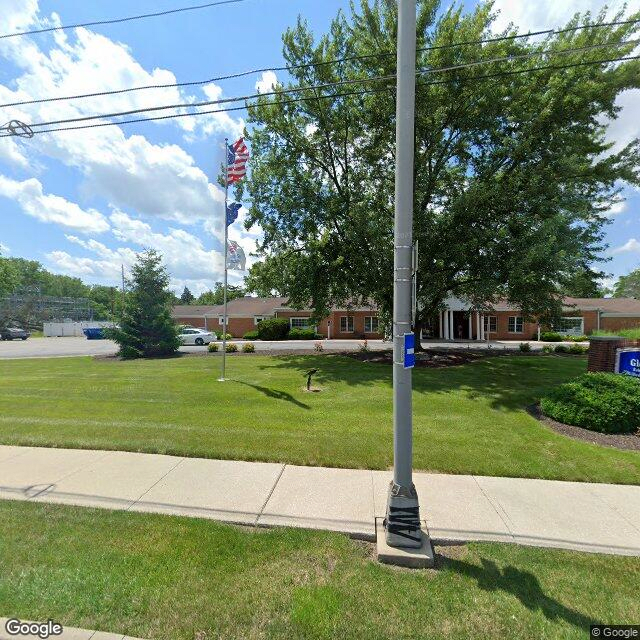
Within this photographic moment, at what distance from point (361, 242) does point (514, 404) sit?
8.41 meters

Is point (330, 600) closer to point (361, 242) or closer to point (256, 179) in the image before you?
point (361, 242)

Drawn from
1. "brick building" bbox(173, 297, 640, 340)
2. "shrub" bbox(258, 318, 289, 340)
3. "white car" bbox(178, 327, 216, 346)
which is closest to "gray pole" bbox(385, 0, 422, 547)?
"brick building" bbox(173, 297, 640, 340)

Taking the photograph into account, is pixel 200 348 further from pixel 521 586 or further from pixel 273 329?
pixel 521 586

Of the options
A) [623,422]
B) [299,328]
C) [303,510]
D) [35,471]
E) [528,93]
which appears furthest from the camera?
[299,328]

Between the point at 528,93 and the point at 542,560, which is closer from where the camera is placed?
the point at 542,560

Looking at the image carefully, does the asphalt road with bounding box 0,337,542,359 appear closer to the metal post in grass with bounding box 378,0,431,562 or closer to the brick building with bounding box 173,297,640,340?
the brick building with bounding box 173,297,640,340

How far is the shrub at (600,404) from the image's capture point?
6.74 meters

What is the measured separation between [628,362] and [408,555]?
828 centimetres

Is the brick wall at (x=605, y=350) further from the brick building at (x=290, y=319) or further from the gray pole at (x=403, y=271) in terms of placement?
the brick building at (x=290, y=319)

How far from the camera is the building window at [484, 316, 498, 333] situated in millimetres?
34688

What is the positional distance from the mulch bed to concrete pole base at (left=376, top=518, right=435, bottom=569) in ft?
15.9

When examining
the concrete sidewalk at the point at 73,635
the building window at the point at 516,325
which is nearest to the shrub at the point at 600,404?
the concrete sidewalk at the point at 73,635

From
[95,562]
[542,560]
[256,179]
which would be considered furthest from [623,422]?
[256,179]

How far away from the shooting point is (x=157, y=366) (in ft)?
51.2
